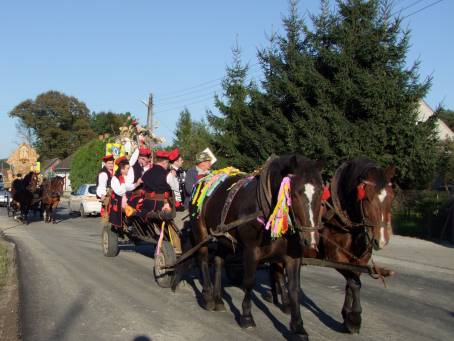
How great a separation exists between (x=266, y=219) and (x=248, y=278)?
2.48 ft

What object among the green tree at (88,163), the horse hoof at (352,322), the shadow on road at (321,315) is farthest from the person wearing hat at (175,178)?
the green tree at (88,163)

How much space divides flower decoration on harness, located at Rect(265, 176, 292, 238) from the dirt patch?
10.1 feet

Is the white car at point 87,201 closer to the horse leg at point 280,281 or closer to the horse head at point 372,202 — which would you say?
the horse leg at point 280,281

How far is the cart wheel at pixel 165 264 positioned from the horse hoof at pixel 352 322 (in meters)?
3.36

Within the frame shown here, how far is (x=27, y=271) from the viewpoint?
34.2 feet

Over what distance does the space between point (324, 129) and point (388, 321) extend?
12109mm

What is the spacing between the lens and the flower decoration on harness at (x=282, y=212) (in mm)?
5672

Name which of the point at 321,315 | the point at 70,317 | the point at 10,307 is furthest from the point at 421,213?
the point at 10,307

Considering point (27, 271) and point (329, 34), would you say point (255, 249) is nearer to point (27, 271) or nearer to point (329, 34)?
point (27, 271)

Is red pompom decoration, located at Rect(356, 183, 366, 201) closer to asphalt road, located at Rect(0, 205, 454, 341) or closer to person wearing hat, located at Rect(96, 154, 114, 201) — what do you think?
asphalt road, located at Rect(0, 205, 454, 341)

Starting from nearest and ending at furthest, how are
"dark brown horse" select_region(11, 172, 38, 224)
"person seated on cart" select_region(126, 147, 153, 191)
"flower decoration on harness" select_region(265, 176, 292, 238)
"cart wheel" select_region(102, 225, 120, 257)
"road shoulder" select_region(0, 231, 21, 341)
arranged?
"flower decoration on harness" select_region(265, 176, 292, 238) → "road shoulder" select_region(0, 231, 21, 341) → "person seated on cart" select_region(126, 147, 153, 191) → "cart wheel" select_region(102, 225, 120, 257) → "dark brown horse" select_region(11, 172, 38, 224)

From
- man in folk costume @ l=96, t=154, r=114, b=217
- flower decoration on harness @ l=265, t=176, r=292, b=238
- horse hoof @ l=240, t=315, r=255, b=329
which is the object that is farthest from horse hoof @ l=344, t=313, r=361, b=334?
man in folk costume @ l=96, t=154, r=114, b=217

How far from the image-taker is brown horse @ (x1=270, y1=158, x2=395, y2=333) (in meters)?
5.81

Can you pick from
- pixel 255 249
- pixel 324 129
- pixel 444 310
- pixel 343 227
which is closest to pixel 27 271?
pixel 255 249
